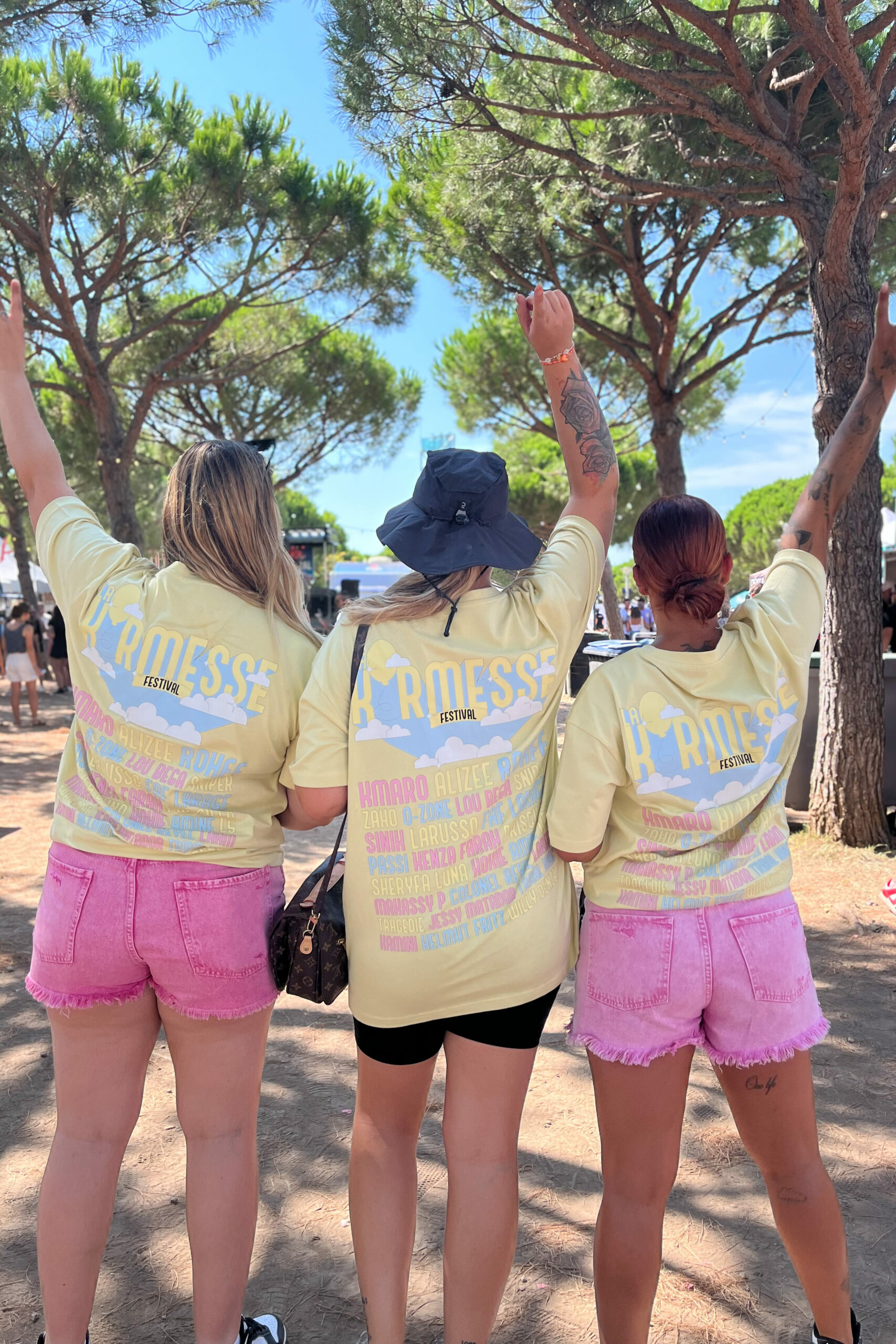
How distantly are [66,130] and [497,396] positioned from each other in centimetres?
734

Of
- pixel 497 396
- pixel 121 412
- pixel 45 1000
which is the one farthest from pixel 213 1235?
pixel 121 412

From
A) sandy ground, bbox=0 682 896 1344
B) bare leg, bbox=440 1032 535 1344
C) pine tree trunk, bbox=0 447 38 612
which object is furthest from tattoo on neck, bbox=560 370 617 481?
pine tree trunk, bbox=0 447 38 612

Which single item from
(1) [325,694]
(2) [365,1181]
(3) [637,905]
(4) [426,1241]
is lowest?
(4) [426,1241]

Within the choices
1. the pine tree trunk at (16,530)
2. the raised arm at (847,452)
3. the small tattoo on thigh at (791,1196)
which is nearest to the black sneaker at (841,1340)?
the small tattoo on thigh at (791,1196)

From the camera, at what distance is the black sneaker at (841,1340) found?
63.8 inches

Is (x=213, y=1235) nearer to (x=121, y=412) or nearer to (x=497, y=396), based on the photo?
(x=497, y=396)

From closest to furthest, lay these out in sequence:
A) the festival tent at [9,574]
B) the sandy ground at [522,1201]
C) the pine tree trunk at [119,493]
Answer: the sandy ground at [522,1201] < the pine tree trunk at [119,493] < the festival tent at [9,574]

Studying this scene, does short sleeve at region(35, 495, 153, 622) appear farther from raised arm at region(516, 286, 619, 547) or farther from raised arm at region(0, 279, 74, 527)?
raised arm at region(516, 286, 619, 547)

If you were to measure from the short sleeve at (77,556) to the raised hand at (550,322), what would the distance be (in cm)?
85

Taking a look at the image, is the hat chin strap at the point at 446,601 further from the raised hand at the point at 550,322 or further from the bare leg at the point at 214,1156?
the bare leg at the point at 214,1156

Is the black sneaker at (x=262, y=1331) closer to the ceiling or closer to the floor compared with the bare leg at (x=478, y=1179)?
closer to the floor

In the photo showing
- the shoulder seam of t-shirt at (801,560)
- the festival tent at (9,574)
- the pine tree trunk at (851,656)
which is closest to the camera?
the shoulder seam of t-shirt at (801,560)

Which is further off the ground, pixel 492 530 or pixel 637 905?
pixel 492 530

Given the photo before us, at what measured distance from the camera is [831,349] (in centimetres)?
487
